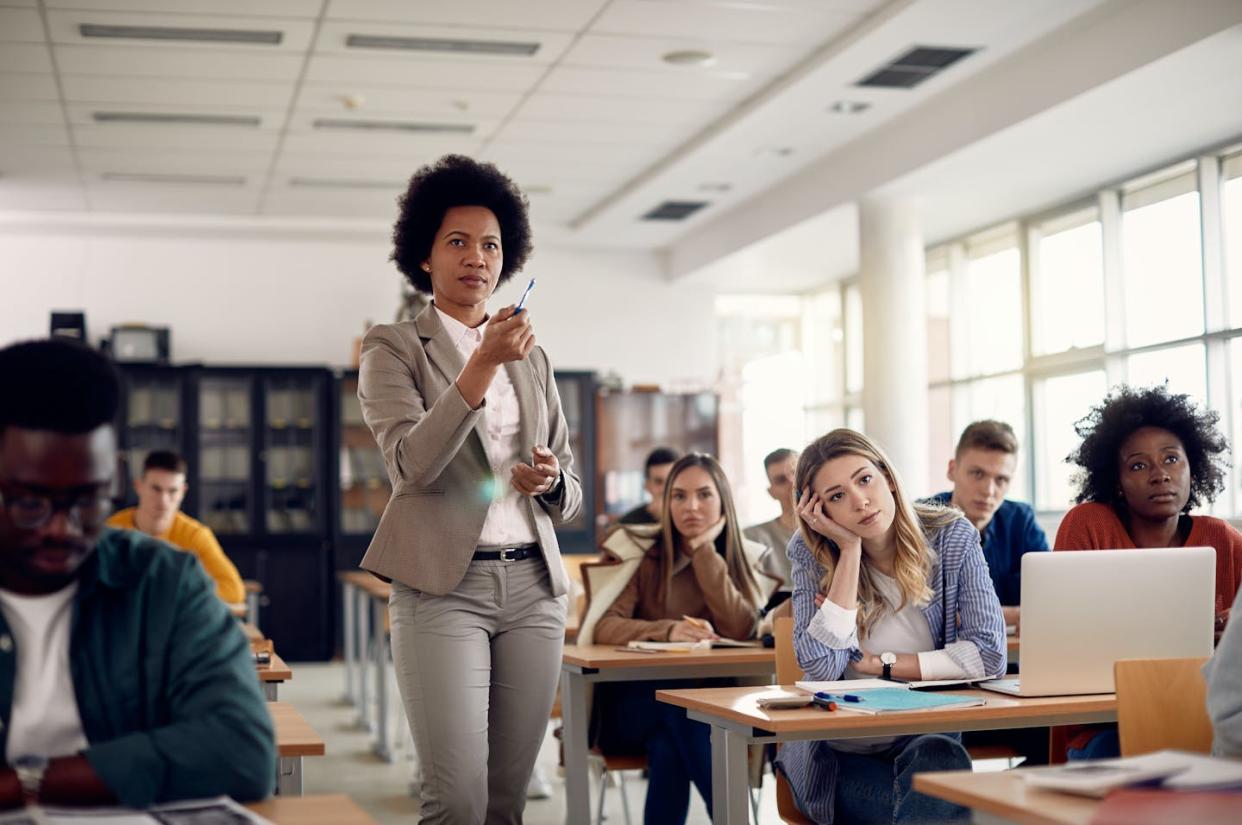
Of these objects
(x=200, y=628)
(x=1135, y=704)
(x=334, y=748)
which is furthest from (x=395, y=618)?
(x=334, y=748)

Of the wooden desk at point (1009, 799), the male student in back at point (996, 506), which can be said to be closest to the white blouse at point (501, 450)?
the wooden desk at point (1009, 799)

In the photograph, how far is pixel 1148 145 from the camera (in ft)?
23.5

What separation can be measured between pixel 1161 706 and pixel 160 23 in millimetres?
5456

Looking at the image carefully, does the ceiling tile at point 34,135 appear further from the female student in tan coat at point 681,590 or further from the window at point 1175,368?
the window at point 1175,368

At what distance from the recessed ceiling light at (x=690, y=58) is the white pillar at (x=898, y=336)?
75.8 inches

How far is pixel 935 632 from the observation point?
2996 millimetres

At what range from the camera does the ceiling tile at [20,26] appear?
237 inches

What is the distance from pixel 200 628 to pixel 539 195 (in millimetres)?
8453

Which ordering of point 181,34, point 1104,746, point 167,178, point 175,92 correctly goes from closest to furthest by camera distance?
point 1104,746
point 181,34
point 175,92
point 167,178

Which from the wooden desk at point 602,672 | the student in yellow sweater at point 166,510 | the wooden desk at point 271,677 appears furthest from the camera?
the student in yellow sweater at point 166,510

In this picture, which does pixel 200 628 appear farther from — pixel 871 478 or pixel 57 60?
pixel 57 60

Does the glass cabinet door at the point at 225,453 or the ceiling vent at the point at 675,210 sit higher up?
the ceiling vent at the point at 675,210

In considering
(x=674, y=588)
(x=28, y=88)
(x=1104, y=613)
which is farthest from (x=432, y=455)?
(x=28, y=88)

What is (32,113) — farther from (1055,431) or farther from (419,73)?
(1055,431)
